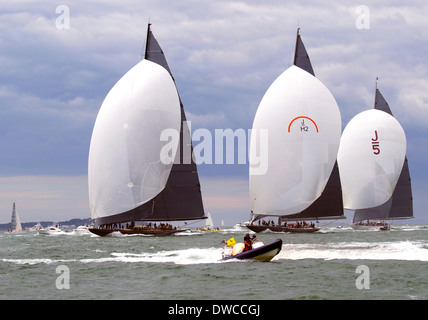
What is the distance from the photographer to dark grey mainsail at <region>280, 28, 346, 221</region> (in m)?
70.4

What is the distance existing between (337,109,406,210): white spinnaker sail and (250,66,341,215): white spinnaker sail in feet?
60.6

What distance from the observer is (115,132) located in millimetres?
60844

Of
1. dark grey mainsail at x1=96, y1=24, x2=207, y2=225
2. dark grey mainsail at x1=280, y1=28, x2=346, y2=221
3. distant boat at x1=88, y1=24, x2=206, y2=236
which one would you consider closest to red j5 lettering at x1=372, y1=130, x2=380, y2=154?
dark grey mainsail at x1=280, y1=28, x2=346, y2=221

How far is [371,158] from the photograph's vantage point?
86.0 metres

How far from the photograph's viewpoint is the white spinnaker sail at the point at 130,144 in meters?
60.2

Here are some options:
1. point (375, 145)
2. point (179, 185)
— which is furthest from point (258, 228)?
point (375, 145)

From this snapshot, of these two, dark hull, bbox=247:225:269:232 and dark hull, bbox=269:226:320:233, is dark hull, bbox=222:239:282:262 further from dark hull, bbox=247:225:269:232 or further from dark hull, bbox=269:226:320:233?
dark hull, bbox=247:225:269:232

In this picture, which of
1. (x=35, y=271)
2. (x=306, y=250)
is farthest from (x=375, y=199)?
(x=35, y=271)

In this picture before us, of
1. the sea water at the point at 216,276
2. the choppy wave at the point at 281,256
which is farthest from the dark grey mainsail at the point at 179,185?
the sea water at the point at 216,276

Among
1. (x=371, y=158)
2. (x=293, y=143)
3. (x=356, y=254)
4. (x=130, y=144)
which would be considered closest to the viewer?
(x=356, y=254)

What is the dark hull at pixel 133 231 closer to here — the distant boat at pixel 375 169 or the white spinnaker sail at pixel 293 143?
the white spinnaker sail at pixel 293 143

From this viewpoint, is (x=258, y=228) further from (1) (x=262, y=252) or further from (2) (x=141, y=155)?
(1) (x=262, y=252)

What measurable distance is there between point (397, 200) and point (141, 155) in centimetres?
4743
